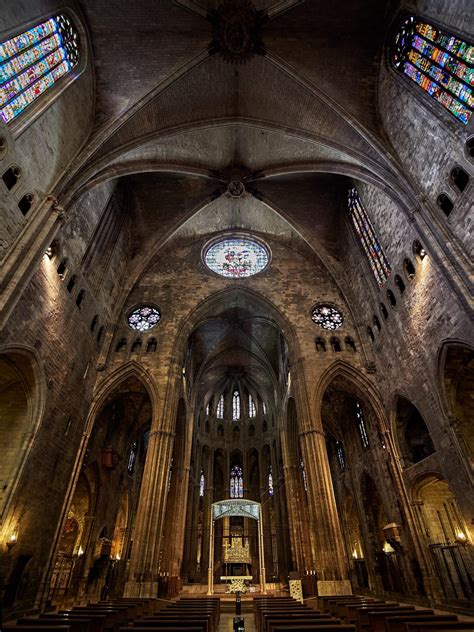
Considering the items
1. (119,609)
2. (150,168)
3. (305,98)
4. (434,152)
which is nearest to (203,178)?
(150,168)

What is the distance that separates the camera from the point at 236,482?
30750mm

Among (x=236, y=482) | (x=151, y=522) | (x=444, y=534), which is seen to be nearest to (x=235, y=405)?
(x=236, y=482)

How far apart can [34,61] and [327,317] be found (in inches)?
644

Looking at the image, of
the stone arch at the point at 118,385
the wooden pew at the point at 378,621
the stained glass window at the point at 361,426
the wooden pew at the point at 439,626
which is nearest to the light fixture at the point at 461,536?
the wooden pew at the point at 378,621

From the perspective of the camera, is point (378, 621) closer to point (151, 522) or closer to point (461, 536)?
point (461, 536)

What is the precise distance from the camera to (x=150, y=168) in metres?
16.5

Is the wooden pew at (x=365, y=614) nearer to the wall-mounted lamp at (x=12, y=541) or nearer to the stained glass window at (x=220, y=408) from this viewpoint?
the wall-mounted lamp at (x=12, y=541)

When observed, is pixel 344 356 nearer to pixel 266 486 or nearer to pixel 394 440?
pixel 394 440

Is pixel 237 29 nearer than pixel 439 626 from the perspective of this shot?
No

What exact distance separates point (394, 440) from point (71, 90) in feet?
61.0

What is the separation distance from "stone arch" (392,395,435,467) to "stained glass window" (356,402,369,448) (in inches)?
138

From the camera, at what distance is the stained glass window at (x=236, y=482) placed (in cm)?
3021

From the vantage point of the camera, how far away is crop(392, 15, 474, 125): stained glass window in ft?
32.9

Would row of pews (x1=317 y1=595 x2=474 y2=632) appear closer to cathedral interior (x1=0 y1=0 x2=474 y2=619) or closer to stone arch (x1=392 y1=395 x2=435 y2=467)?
cathedral interior (x1=0 y1=0 x2=474 y2=619)
